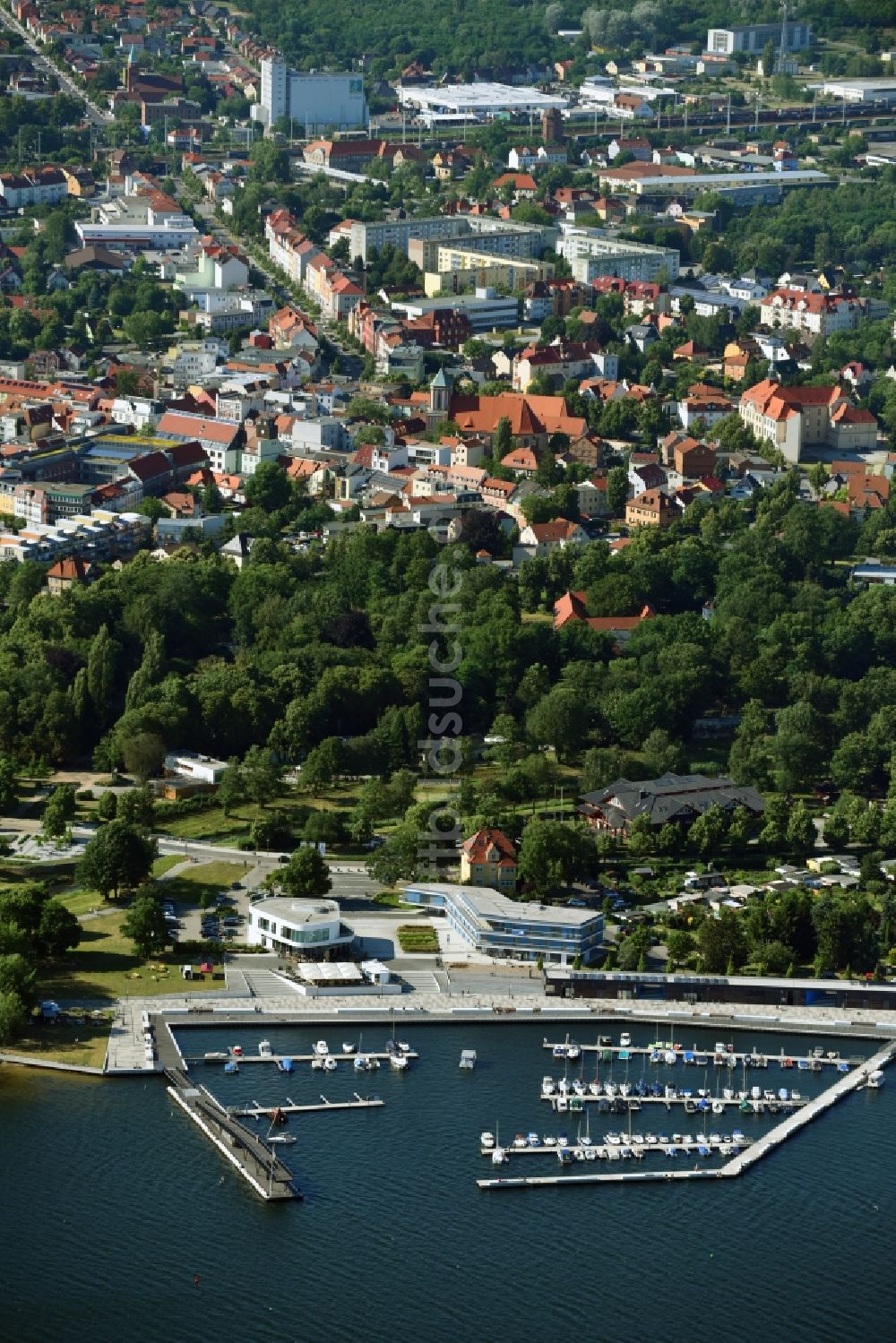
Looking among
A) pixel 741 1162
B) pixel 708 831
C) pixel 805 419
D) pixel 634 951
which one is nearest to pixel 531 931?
pixel 634 951

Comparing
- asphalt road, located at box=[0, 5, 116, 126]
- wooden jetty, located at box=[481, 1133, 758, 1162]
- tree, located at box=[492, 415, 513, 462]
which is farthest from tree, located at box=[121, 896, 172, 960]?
asphalt road, located at box=[0, 5, 116, 126]

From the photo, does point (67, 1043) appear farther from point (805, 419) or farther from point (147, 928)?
point (805, 419)

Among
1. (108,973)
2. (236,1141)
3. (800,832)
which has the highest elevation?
(236,1141)

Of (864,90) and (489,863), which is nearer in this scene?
(489,863)

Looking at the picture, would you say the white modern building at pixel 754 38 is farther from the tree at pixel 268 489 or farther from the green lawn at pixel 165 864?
the green lawn at pixel 165 864

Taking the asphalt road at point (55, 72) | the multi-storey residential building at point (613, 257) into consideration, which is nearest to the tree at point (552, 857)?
the multi-storey residential building at point (613, 257)

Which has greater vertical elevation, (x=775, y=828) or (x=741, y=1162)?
(x=741, y=1162)

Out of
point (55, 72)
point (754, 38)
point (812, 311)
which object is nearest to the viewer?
point (812, 311)

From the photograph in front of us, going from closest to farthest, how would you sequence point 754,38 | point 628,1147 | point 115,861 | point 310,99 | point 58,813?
point 628,1147 → point 115,861 → point 58,813 → point 310,99 → point 754,38
